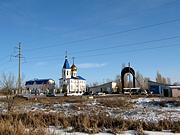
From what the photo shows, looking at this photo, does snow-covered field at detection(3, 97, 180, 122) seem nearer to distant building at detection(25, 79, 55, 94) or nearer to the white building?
the white building

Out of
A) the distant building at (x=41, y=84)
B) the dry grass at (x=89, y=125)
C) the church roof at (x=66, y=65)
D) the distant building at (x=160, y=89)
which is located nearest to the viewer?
the dry grass at (x=89, y=125)

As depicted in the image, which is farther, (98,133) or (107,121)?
(107,121)

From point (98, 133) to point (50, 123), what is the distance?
10.9 feet

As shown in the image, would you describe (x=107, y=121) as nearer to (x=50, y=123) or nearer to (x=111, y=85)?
(x=50, y=123)

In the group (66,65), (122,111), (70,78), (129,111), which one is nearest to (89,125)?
(122,111)

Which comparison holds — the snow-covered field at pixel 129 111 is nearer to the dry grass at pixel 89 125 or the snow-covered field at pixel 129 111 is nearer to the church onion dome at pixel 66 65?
the dry grass at pixel 89 125

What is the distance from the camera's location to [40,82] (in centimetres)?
13462

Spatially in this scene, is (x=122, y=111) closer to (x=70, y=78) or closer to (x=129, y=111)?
(x=129, y=111)

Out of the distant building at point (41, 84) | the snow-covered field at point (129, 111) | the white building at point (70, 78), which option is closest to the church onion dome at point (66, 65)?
the white building at point (70, 78)

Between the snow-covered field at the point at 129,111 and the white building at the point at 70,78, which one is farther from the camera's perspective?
the white building at the point at 70,78

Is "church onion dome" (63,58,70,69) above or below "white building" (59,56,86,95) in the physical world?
above

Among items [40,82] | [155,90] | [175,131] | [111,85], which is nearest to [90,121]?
[175,131]

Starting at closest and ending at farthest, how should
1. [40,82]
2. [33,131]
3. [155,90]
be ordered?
1. [33,131]
2. [155,90]
3. [40,82]

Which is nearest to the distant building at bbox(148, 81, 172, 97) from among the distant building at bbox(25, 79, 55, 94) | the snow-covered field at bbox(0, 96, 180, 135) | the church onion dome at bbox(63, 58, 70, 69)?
the church onion dome at bbox(63, 58, 70, 69)
